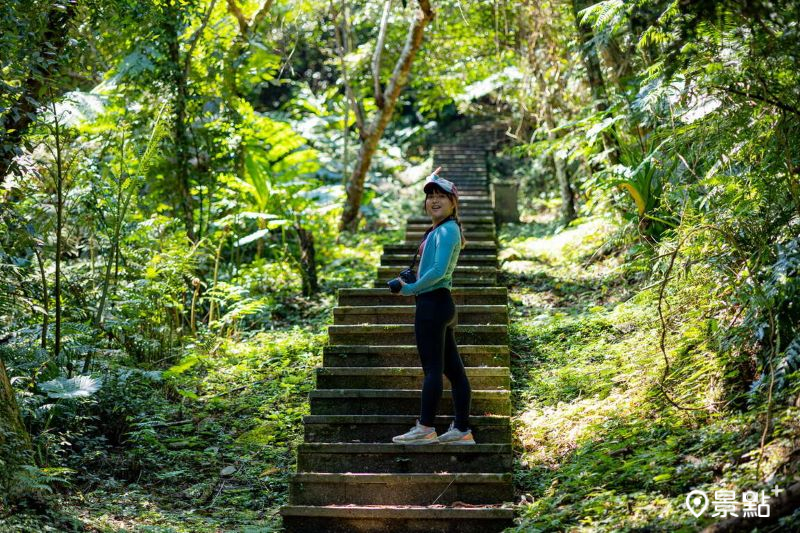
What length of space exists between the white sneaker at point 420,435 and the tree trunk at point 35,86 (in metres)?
3.20

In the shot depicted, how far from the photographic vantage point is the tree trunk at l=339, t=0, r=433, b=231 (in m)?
10.3

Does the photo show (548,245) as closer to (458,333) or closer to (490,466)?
(458,333)

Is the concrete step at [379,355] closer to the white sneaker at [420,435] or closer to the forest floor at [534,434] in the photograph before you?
the forest floor at [534,434]

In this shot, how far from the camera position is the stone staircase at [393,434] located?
4.74 metres

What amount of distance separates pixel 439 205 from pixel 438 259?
36 centimetres

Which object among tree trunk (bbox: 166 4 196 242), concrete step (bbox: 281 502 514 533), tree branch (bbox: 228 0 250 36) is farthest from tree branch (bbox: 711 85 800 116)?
tree branch (bbox: 228 0 250 36)

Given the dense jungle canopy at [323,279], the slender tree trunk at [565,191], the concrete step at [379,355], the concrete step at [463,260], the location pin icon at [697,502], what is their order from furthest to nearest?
the slender tree trunk at [565,191], the concrete step at [463,260], the concrete step at [379,355], the dense jungle canopy at [323,279], the location pin icon at [697,502]

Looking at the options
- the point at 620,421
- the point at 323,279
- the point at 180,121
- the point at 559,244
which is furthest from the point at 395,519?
the point at 559,244

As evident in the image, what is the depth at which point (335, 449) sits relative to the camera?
16.8ft

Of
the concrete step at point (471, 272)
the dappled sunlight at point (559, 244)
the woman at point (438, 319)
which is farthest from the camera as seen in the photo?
the dappled sunlight at point (559, 244)

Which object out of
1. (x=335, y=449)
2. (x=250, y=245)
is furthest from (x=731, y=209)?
(x=250, y=245)

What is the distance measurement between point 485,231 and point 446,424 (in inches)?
174

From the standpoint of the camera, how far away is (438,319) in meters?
4.87

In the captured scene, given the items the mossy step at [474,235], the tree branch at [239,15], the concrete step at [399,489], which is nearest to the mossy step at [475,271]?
the mossy step at [474,235]
